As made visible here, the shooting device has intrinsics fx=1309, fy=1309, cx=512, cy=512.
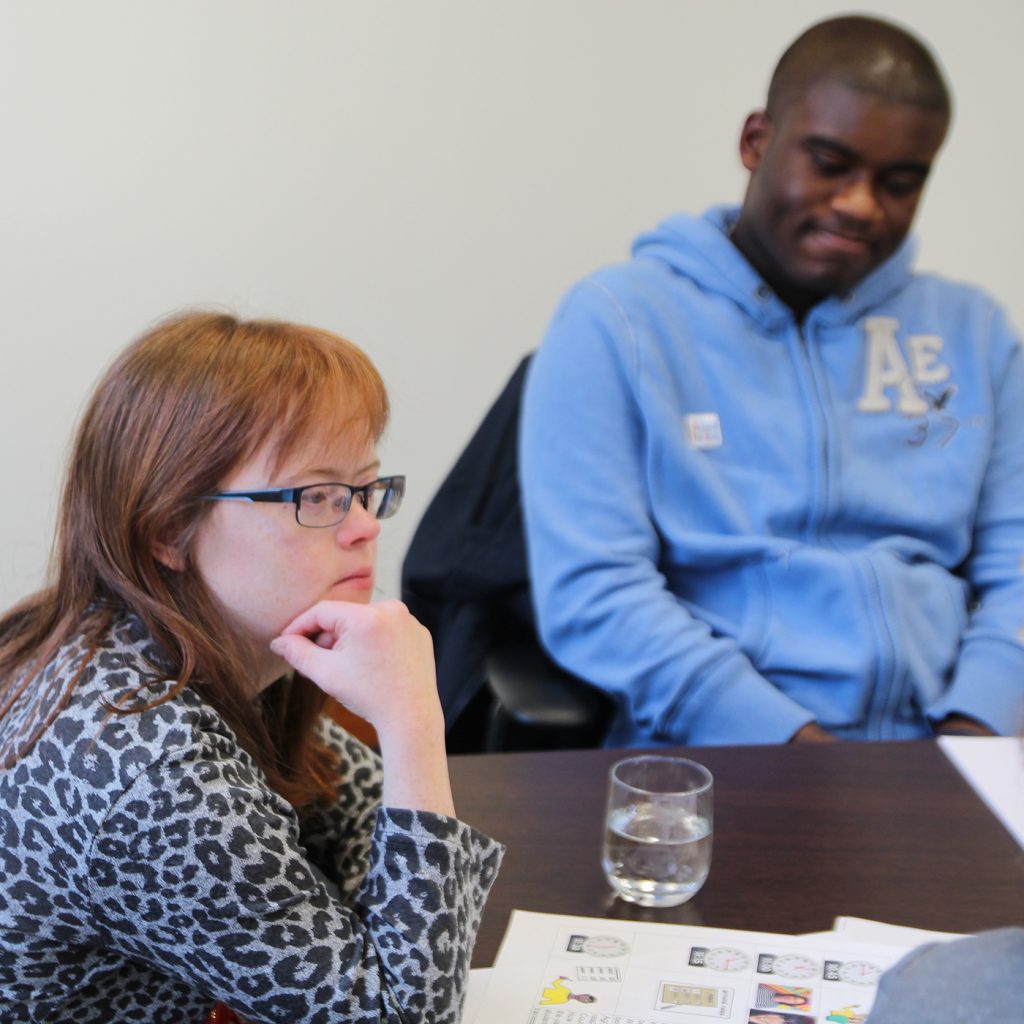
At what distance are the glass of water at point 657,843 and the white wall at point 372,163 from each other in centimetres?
152

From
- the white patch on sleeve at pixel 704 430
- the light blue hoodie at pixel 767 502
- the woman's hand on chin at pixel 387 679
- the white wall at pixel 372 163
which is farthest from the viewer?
the white wall at pixel 372 163

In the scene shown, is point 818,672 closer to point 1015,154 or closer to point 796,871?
point 796,871

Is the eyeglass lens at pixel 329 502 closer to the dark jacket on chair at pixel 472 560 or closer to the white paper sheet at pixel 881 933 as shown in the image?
the white paper sheet at pixel 881 933

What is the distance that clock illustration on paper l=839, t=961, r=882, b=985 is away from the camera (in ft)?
3.25

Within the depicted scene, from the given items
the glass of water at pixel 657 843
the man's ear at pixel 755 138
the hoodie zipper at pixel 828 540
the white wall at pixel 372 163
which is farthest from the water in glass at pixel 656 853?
the white wall at pixel 372 163

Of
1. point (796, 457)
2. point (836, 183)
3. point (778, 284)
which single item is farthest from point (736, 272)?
point (796, 457)

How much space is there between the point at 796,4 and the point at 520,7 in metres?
0.62

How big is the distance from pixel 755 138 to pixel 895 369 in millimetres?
423

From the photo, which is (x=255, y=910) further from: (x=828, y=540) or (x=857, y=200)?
(x=857, y=200)

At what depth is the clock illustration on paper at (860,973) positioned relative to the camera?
989 millimetres

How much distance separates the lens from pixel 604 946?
1.05 meters

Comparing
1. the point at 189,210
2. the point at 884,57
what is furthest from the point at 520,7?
the point at 884,57

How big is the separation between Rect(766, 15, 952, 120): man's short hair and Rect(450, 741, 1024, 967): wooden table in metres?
1.01

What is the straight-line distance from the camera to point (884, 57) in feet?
6.34
